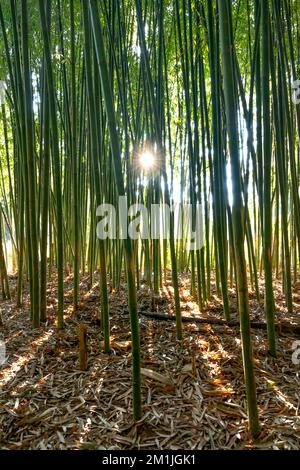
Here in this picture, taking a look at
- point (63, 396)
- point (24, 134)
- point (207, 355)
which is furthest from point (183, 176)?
point (63, 396)

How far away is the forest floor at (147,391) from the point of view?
0.96 m

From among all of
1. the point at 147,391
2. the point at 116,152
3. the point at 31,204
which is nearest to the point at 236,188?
the point at 116,152

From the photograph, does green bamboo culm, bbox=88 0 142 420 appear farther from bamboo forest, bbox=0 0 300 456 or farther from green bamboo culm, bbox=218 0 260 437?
green bamboo culm, bbox=218 0 260 437

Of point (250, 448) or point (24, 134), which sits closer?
point (250, 448)

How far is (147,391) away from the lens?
3.94ft

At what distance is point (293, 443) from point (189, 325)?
3.19 feet

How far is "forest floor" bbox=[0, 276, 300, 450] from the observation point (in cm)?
96

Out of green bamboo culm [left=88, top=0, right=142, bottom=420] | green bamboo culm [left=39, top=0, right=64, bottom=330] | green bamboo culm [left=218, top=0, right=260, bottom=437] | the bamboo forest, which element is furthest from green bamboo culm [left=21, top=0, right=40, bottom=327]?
green bamboo culm [left=218, top=0, right=260, bottom=437]

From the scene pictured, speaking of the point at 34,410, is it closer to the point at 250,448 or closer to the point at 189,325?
the point at 250,448

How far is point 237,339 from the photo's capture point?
1653 millimetres

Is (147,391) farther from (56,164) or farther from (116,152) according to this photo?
(56,164)

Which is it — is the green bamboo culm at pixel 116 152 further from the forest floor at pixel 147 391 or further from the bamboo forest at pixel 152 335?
the forest floor at pixel 147 391
